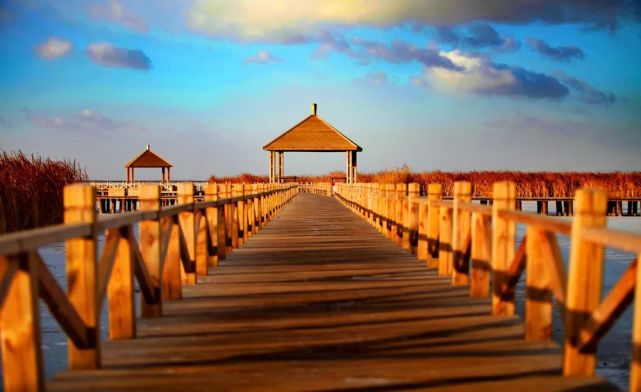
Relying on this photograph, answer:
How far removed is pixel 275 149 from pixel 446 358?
36.9 meters

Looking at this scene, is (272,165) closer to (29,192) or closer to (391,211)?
(29,192)

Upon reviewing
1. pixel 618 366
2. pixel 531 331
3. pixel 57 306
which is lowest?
pixel 618 366

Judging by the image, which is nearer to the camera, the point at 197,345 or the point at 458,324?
the point at 197,345

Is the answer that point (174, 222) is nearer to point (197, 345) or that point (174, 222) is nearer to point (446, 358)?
point (197, 345)

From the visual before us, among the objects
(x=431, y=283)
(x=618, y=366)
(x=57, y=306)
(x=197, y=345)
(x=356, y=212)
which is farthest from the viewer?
(x=356, y=212)

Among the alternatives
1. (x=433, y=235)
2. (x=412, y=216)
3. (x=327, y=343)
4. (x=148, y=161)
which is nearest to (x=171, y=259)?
(x=327, y=343)

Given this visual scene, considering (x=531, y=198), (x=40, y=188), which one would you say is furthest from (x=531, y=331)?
(x=531, y=198)

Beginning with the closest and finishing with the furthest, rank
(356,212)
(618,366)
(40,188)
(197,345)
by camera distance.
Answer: (197,345)
(618,366)
(40,188)
(356,212)

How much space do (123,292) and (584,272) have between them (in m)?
2.82

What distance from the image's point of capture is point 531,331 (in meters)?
4.73

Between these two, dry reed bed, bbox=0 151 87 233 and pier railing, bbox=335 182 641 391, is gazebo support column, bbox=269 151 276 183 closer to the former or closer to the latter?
dry reed bed, bbox=0 151 87 233

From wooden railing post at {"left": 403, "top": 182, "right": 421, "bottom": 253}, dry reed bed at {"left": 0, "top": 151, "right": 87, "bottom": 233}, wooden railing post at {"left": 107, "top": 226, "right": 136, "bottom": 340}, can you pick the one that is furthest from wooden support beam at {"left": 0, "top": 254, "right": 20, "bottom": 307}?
dry reed bed at {"left": 0, "top": 151, "right": 87, "bottom": 233}

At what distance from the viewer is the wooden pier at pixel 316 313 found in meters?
3.44

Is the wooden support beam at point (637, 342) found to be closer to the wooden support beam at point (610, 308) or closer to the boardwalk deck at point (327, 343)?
the wooden support beam at point (610, 308)
